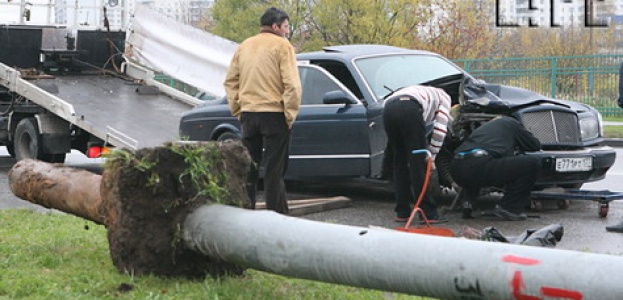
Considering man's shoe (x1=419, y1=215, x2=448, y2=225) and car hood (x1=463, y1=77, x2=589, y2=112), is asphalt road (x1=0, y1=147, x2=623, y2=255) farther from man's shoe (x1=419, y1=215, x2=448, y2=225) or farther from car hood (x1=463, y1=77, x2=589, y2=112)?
car hood (x1=463, y1=77, x2=589, y2=112)

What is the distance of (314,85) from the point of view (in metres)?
12.0

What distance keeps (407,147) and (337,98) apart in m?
1.34

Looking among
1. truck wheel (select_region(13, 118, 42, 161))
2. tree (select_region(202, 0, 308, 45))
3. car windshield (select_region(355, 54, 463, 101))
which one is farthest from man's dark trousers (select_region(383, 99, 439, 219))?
tree (select_region(202, 0, 308, 45))

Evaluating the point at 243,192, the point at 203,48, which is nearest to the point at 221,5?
the point at 203,48

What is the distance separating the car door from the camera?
36.9ft

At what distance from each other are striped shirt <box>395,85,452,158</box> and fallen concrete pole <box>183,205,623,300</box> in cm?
436

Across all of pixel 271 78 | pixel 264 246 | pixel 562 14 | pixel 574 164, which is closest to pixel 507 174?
pixel 574 164

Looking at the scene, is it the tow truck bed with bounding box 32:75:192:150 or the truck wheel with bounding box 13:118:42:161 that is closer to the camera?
the tow truck bed with bounding box 32:75:192:150

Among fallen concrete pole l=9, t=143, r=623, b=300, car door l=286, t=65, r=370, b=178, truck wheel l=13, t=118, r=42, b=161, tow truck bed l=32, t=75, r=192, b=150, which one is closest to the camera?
fallen concrete pole l=9, t=143, r=623, b=300

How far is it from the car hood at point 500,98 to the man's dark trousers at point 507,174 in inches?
28.4

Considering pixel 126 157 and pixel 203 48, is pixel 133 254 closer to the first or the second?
pixel 126 157

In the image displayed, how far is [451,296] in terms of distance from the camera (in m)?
4.68

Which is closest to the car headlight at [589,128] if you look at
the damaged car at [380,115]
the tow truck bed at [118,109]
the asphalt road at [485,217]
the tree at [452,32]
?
the damaged car at [380,115]

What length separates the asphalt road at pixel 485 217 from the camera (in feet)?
30.7
